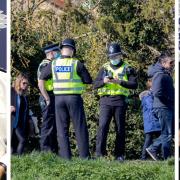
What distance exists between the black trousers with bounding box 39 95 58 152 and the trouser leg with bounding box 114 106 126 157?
2.28 ft

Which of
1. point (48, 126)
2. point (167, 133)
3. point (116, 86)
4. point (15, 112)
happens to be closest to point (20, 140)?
point (15, 112)

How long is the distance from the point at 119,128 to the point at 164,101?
64 centimetres

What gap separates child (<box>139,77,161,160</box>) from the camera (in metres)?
7.56

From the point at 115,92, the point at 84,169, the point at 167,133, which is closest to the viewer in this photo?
the point at 84,169

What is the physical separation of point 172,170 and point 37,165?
1423 millimetres

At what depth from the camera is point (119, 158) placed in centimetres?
769

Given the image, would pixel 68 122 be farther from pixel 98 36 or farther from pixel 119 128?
pixel 98 36

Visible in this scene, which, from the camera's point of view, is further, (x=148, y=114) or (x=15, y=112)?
(x=148, y=114)

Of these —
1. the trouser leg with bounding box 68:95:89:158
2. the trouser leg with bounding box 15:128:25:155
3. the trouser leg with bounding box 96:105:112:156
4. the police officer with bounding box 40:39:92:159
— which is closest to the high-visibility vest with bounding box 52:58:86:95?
the police officer with bounding box 40:39:92:159

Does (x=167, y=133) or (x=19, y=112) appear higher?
(x=19, y=112)

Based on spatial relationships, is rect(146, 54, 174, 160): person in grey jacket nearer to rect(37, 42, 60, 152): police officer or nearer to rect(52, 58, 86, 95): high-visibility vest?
rect(52, 58, 86, 95): high-visibility vest

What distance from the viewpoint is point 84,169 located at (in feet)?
23.3

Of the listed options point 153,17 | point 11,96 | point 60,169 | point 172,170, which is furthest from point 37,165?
point 153,17

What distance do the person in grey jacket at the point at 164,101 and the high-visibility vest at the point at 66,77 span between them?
85cm
